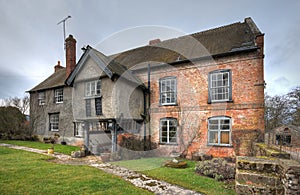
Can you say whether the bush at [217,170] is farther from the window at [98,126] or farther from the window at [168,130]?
the window at [98,126]

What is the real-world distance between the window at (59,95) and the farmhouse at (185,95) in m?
5.05

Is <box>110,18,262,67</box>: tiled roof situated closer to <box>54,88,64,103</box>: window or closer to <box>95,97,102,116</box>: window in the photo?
<box>95,97,102,116</box>: window

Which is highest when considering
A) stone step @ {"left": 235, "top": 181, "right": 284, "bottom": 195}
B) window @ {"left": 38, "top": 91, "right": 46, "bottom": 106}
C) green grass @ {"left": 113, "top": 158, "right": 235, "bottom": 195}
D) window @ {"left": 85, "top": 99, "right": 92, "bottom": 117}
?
window @ {"left": 38, "top": 91, "right": 46, "bottom": 106}

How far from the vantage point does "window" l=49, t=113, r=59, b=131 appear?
56.9 feet

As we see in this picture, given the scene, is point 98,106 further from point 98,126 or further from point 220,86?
point 220,86

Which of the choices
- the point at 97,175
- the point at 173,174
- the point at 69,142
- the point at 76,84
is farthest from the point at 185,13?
the point at 69,142

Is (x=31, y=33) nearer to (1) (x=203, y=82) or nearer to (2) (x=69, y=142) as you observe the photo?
(2) (x=69, y=142)

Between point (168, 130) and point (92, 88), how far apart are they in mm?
6187

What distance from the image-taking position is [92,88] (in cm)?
1230

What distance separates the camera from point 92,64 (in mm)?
12195

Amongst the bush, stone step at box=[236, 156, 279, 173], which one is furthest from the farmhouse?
stone step at box=[236, 156, 279, 173]

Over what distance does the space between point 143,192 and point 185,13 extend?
12.9m

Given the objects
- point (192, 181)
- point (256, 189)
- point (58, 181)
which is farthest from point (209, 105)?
point (58, 181)

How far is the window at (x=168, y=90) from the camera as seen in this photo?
12.2 m
